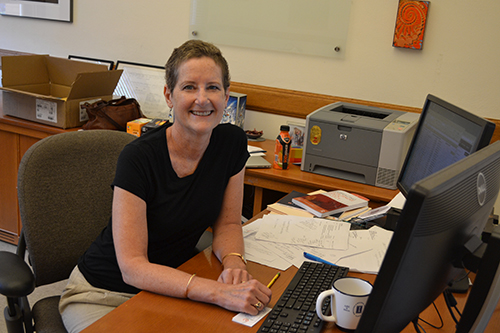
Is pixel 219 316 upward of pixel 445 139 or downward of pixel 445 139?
downward

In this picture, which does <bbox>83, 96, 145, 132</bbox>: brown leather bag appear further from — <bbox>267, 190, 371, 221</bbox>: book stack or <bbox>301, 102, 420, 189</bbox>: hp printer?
<bbox>267, 190, 371, 221</bbox>: book stack

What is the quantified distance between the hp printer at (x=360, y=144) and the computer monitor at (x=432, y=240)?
1240mm

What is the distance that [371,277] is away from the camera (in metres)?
1.22

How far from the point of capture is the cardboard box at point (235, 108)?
2.57 metres

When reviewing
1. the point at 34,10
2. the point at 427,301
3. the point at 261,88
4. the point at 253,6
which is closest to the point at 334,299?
the point at 427,301

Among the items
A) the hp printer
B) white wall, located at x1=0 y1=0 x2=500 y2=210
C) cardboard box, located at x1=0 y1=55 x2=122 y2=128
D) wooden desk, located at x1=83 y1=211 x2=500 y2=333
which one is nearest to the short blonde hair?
wooden desk, located at x1=83 y1=211 x2=500 y2=333

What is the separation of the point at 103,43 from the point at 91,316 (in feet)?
7.85

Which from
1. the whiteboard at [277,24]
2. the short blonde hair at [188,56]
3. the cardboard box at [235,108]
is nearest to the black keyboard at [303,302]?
the short blonde hair at [188,56]

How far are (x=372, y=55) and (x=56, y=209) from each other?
70.4 inches

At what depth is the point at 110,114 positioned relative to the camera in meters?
2.51

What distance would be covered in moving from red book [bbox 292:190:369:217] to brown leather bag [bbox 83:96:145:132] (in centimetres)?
130

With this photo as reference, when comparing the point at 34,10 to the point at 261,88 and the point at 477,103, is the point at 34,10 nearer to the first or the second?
the point at 261,88

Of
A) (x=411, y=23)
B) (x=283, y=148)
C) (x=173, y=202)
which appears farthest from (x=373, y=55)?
(x=173, y=202)

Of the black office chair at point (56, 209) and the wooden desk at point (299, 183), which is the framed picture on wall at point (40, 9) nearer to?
the wooden desk at point (299, 183)
